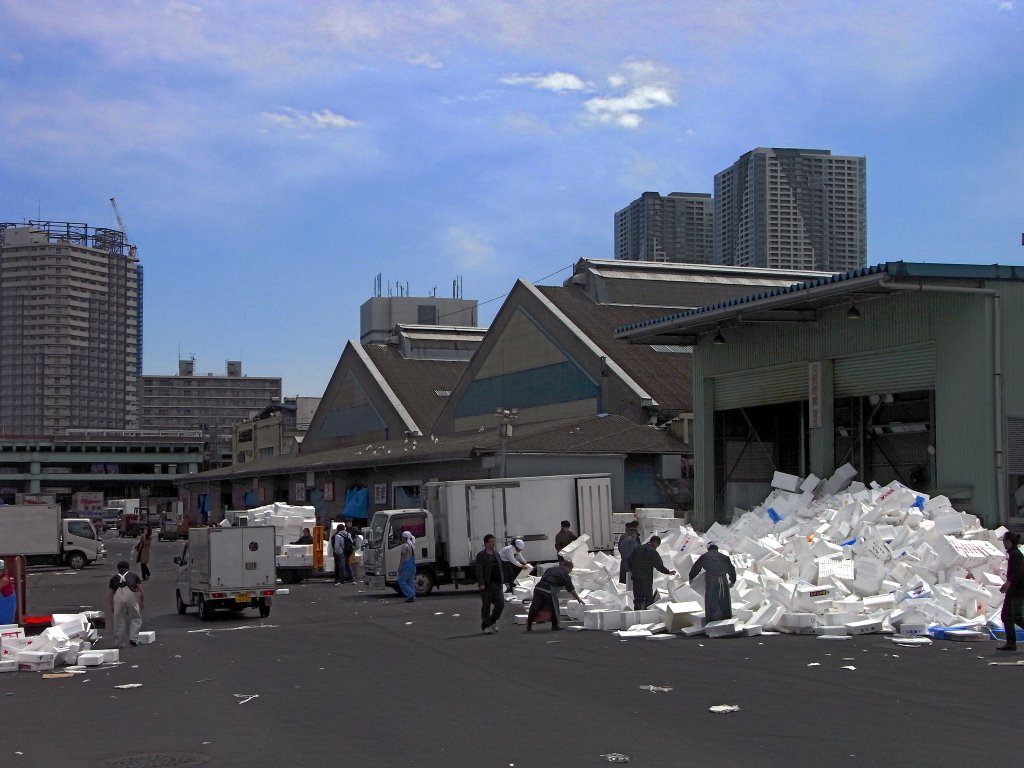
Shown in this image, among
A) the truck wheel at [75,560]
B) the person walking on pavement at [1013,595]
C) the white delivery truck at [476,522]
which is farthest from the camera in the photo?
the truck wheel at [75,560]

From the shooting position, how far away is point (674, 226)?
472 feet

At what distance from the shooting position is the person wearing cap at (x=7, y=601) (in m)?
20.5

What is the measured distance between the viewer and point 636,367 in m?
54.0

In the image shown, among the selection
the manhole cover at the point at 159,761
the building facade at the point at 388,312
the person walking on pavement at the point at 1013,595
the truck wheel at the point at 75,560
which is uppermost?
the building facade at the point at 388,312

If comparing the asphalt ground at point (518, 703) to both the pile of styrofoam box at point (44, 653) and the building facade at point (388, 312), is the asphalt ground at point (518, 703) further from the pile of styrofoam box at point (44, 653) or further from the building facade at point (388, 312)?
the building facade at point (388, 312)

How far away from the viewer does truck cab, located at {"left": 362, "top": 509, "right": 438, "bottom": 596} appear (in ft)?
107

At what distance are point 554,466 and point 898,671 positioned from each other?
3230 centimetres

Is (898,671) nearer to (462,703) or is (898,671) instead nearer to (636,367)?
(462,703)

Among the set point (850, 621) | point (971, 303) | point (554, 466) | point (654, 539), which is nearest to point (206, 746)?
point (850, 621)

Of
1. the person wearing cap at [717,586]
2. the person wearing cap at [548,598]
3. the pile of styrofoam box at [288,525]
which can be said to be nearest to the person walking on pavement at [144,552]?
the pile of styrofoam box at [288,525]

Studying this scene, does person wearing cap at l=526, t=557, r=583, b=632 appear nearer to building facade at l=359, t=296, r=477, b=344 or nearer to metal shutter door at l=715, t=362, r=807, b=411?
metal shutter door at l=715, t=362, r=807, b=411

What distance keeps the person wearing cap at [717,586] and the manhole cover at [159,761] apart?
11.3 meters

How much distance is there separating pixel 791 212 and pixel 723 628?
11728 centimetres

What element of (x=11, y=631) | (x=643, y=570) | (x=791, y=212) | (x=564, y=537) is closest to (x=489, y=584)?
(x=643, y=570)
